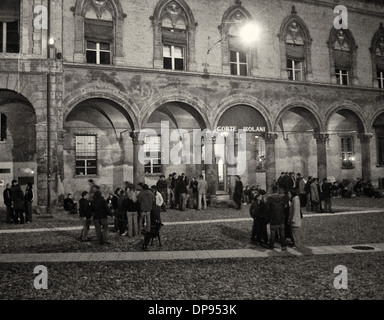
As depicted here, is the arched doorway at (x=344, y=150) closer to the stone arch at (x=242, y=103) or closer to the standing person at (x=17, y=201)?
the stone arch at (x=242, y=103)

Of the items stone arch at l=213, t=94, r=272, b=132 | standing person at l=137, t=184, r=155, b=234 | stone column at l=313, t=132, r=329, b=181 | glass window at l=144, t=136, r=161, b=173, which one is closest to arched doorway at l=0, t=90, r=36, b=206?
glass window at l=144, t=136, r=161, b=173

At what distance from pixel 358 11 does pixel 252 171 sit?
41.2ft

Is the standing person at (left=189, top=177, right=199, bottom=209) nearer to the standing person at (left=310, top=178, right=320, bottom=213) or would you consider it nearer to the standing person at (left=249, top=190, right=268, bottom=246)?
the standing person at (left=310, top=178, right=320, bottom=213)

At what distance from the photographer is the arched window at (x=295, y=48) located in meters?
20.5

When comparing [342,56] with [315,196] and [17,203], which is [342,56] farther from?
[17,203]

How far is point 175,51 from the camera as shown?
61.5ft

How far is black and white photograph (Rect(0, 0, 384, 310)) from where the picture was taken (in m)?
6.72

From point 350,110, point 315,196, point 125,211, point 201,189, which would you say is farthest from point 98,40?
point 350,110

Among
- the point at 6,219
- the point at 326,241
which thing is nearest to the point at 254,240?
the point at 326,241

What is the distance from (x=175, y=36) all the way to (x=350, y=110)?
39.5 ft

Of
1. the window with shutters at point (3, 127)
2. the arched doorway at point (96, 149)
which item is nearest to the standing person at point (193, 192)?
the arched doorway at point (96, 149)

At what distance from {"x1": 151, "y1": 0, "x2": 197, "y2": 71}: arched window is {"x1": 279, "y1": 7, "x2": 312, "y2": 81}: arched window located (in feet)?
18.7
